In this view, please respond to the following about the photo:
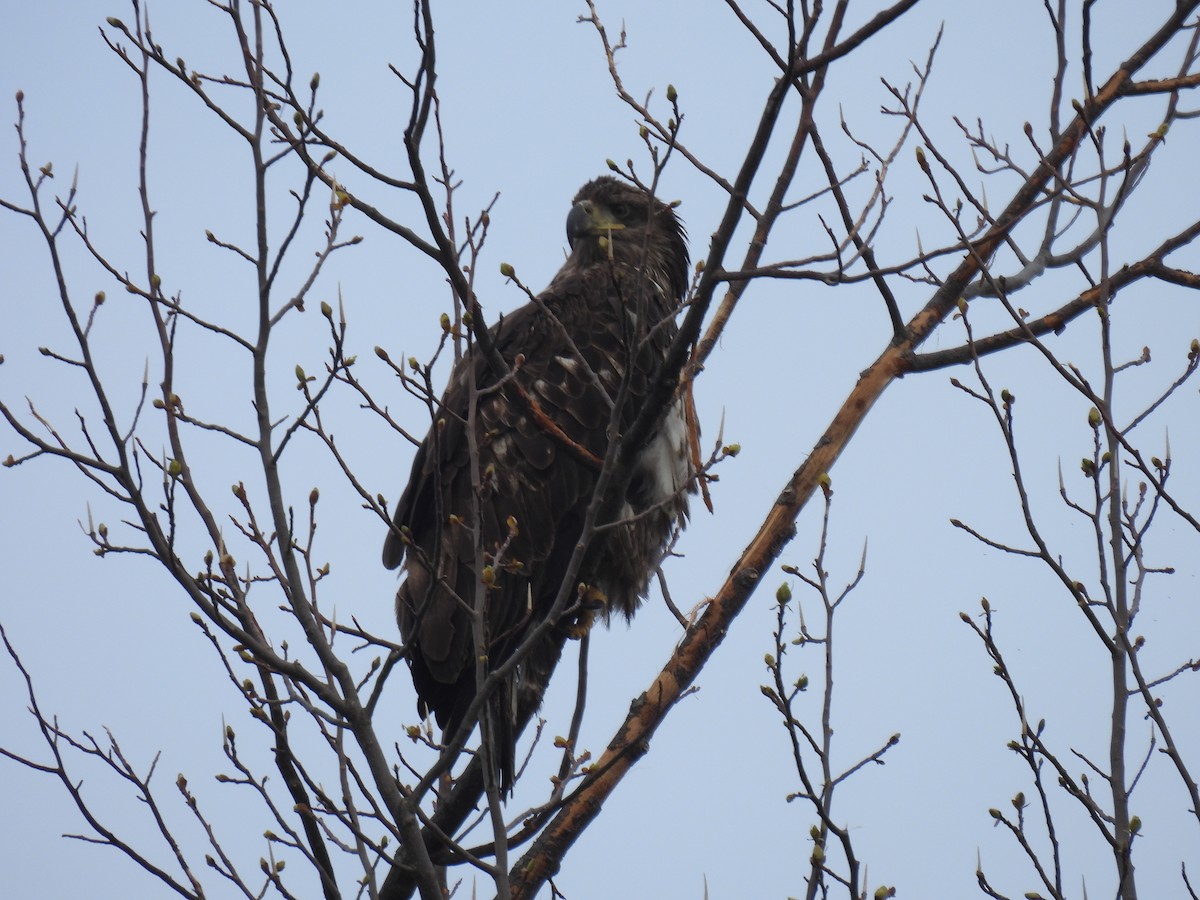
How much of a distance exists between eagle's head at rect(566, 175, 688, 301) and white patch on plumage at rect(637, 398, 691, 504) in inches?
39.2

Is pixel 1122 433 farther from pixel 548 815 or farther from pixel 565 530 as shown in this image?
pixel 565 530

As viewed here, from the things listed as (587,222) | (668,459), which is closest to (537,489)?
(668,459)

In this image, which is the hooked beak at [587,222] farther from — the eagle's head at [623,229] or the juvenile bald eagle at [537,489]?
the juvenile bald eagle at [537,489]

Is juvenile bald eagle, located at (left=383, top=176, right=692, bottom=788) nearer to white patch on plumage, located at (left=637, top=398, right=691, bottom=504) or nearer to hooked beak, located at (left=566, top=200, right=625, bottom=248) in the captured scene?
white patch on plumage, located at (left=637, top=398, right=691, bottom=504)

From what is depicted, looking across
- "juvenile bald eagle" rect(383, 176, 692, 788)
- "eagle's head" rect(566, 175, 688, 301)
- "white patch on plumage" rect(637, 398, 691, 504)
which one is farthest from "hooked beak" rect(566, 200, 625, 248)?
"white patch on plumage" rect(637, 398, 691, 504)

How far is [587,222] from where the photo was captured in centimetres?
593

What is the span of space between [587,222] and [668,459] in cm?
146

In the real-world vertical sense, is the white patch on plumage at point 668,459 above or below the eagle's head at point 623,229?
below

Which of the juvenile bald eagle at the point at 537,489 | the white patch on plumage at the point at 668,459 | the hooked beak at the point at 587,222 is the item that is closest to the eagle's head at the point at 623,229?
the hooked beak at the point at 587,222

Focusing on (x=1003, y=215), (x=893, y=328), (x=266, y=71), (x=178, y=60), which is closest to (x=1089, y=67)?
(x=1003, y=215)

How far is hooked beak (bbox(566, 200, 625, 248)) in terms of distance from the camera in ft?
19.4

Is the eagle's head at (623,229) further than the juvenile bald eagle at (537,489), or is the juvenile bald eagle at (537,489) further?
the eagle's head at (623,229)

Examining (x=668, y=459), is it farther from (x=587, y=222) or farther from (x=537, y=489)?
(x=587, y=222)

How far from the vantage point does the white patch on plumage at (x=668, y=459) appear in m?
4.92
